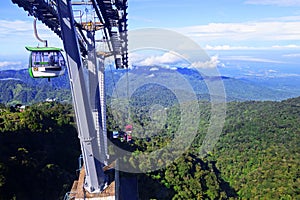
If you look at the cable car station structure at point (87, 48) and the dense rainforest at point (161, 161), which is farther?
the dense rainforest at point (161, 161)

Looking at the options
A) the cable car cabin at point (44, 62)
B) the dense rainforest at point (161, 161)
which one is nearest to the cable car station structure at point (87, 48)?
the cable car cabin at point (44, 62)

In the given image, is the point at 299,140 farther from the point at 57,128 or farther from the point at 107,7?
the point at 107,7

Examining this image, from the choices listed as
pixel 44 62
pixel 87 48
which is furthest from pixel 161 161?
pixel 44 62

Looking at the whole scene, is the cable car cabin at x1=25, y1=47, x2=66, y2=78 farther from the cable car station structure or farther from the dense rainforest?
the dense rainforest

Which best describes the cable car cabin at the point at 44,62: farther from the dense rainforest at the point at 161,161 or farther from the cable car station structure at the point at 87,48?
the dense rainforest at the point at 161,161

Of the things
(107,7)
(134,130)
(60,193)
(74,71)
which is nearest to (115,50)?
(107,7)

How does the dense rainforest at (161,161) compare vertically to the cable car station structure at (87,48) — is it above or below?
below
